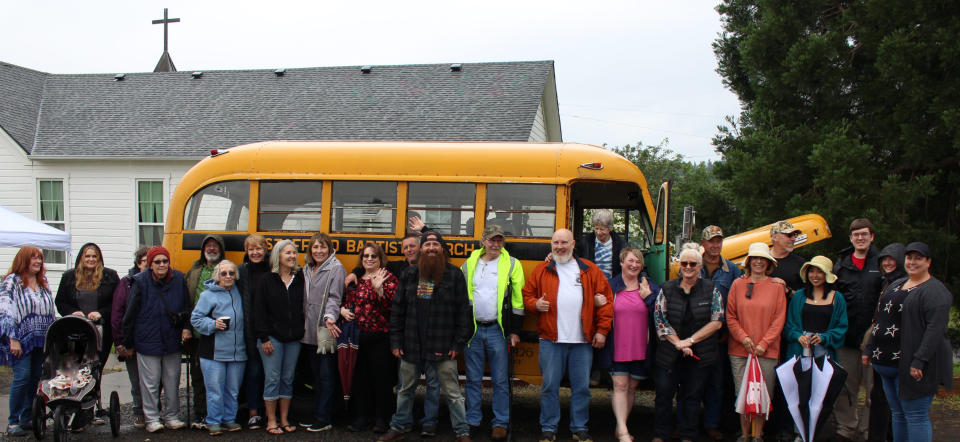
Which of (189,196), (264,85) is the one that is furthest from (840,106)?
(264,85)

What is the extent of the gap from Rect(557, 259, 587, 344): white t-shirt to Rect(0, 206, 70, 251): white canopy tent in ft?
24.0

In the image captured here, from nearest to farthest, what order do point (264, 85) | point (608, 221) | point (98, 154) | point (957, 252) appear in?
point (608, 221) → point (957, 252) → point (98, 154) → point (264, 85)

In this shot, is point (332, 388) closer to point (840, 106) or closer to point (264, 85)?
point (840, 106)

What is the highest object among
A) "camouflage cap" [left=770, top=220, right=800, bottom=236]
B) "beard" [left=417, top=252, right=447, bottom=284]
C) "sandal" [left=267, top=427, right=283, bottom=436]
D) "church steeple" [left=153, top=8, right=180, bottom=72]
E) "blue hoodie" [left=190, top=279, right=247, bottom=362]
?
"church steeple" [left=153, top=8, right=180, bottom=72]

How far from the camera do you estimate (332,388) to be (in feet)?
23.3

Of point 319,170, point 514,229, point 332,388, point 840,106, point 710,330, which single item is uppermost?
point 840,106

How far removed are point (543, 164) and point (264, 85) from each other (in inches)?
518

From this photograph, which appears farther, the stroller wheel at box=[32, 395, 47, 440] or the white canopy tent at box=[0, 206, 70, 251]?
the white canopy tent at box=[0, 206, 70, 251]

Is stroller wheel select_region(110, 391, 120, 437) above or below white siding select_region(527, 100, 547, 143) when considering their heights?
below

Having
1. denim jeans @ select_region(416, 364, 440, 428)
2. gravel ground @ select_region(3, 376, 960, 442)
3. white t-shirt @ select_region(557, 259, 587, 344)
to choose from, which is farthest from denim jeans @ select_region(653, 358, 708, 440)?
denim jeans @ select_region(416, 364, 440, 428)

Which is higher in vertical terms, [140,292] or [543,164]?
[543,164]

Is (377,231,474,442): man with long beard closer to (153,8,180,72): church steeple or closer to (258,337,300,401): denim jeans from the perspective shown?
(258,337,300,401): denim jeans

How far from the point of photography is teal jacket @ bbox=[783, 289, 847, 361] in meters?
6.40

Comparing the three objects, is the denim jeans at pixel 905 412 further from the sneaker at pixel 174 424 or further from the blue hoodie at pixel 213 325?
the sneaker at pixel 174 424
